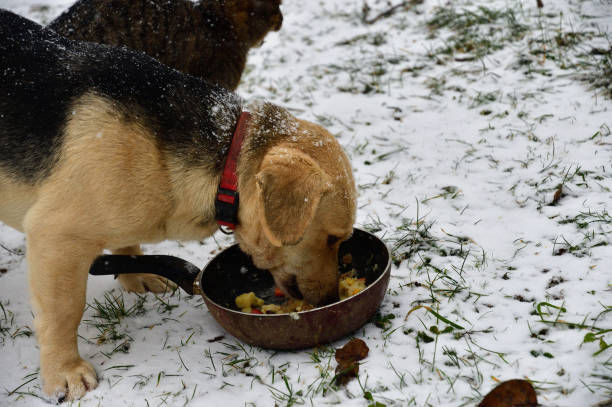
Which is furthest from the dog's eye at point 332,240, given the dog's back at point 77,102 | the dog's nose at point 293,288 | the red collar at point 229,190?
the dog's back at point 77,102

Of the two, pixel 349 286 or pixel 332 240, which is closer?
pixel 332 240

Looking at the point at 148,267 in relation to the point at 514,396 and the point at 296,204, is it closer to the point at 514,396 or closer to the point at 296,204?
the point at 296,204

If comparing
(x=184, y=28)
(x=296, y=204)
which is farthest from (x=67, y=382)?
(x=184, y=28)

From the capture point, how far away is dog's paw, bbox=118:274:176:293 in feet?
14.0

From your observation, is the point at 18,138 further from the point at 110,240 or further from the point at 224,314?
the point at 224,314

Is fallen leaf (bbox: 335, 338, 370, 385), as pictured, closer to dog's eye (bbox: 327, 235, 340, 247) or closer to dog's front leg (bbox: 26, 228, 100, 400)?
dog's eye (bbox: 327, 235, 340, 247)

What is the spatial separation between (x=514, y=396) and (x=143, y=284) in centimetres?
296

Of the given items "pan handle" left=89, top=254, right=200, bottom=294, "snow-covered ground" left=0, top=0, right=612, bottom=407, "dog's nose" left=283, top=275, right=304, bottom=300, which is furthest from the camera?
"pan handle" left=89, top=254, right=200, bottom=294

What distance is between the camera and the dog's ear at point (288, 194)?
111 inches

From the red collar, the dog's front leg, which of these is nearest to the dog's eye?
the red collar

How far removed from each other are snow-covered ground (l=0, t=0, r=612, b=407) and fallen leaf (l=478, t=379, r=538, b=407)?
119 mm

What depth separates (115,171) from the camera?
3018 millimetres

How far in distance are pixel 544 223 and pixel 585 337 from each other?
1501 millimetres

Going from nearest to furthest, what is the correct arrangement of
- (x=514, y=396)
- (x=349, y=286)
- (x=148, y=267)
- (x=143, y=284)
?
(x=514, y=396) < (x=148, y=267) < (x=349, y=286) < (x=143, y=284)
